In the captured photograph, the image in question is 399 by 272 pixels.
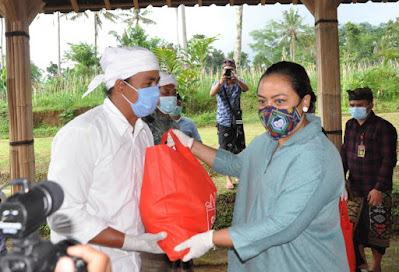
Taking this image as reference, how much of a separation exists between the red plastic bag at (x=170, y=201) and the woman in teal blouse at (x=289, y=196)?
9 cm

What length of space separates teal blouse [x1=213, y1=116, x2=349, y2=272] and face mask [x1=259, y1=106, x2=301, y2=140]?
63 millimetres

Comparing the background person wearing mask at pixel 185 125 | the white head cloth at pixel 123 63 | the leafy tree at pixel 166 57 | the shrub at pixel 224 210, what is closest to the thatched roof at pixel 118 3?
the background person wearing mask at pixel 185 125

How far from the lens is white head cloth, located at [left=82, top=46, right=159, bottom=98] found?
5.78ft

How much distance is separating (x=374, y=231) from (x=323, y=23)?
200 centimetres

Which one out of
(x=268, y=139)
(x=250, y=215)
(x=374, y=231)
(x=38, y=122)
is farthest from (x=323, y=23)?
(x=38, y=122)

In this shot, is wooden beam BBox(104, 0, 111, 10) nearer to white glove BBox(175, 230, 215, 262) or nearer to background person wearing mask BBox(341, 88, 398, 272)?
background person wearing mask BBox(341, 88, 398, 272)

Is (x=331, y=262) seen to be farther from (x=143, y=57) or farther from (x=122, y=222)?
(x=143, y=57)

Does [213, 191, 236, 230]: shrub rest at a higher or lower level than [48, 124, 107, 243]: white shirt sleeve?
lower

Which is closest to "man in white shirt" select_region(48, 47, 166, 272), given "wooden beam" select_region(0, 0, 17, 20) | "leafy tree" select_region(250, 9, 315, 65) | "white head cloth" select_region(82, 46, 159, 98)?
"white head cloth" select_region(82, 46, 159, 98)

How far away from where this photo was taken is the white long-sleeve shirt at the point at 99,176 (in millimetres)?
1481

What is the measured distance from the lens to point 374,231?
388 centimetres

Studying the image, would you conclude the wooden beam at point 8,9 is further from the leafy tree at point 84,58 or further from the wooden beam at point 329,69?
the leafy tree at point 84,58

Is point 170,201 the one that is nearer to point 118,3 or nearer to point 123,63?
point 123,63

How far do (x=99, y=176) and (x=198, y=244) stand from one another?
44cm
